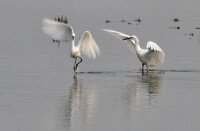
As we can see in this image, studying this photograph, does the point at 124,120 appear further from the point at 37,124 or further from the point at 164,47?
the point at 164,47

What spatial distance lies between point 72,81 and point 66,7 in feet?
77.9

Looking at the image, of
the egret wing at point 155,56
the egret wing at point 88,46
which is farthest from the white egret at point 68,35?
the egret wing at point 155,56

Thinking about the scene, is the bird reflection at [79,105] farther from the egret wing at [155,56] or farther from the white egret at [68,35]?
the egret wing at [155,56]

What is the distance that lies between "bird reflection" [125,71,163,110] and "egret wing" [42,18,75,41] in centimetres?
231

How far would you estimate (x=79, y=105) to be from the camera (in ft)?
45.6

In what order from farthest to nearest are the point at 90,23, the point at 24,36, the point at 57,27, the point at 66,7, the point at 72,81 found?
the point at 66,7, the point at 90,23, the point at 24,36, the point at 57,27, the point at 72,81

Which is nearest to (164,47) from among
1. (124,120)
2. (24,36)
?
(24,36)

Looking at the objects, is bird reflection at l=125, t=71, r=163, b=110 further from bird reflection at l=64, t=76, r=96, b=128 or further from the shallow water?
bird reflection at l=64, t=76, r=96, b=128

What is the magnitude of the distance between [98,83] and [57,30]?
9.64 ft

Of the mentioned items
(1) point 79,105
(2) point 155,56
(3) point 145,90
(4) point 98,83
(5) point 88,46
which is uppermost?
(5) point 88,46

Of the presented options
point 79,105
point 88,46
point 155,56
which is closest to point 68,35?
point 88,46

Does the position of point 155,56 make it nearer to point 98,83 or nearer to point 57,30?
point 57,30

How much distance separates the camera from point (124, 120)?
12.6 meters

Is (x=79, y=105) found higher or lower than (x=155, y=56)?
lower
